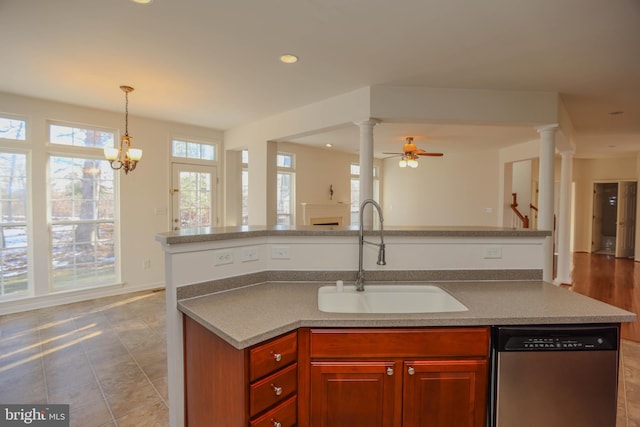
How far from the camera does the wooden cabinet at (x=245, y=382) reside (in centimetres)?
130

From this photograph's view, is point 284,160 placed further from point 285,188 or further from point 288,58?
point 288,58

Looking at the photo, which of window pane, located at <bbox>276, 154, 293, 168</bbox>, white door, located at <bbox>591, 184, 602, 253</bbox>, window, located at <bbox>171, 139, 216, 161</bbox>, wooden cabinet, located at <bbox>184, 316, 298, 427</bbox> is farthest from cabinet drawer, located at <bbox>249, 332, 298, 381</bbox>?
white door, located at <bbox>591, 184, 602, 253</bbox>

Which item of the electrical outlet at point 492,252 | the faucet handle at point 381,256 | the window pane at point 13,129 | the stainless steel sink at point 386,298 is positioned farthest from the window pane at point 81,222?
the electrical outlet at point 492,252

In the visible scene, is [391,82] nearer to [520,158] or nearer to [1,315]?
[520,158]

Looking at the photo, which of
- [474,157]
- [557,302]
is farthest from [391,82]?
[474,157]

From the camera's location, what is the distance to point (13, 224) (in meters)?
4.00

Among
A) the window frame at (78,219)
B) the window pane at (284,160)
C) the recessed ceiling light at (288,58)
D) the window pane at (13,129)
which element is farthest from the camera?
the window pane at (284,160)

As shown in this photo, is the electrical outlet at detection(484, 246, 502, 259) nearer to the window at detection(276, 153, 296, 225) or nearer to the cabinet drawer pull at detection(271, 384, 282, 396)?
the cabinet drawer pull at detection(271, 384, 282, 396)

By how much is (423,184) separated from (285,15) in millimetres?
6868

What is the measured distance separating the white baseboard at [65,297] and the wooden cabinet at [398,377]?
172 inches

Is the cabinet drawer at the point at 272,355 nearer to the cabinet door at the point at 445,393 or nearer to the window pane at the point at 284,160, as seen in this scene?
the cabinet door at the point at 445,393

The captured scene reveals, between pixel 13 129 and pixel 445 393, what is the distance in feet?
17.3

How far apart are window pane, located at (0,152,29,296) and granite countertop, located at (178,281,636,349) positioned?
382cm

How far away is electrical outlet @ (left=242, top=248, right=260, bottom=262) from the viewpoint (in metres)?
1.97
